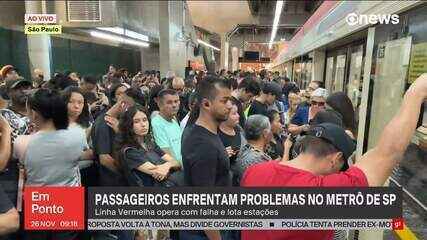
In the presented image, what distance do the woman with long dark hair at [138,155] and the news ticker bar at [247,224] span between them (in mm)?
469

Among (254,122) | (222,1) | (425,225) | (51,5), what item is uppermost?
(222,1)

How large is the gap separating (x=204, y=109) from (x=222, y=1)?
2689 millimetres

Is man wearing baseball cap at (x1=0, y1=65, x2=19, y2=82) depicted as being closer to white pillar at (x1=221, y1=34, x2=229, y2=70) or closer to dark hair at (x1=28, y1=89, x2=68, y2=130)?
dark hair at (x1=28, y1=89, x2=68, y2=130)

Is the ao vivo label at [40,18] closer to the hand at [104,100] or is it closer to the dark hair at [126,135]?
the dark hair at [126,135]

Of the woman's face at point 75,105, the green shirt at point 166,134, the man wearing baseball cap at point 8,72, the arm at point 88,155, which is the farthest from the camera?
the man wearing baseball cap at point 8,72

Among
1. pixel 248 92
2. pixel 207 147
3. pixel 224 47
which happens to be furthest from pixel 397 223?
pixel 224 47

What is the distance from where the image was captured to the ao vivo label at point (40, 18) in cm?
149

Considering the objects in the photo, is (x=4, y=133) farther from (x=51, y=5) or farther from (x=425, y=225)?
(x=425, y=225)

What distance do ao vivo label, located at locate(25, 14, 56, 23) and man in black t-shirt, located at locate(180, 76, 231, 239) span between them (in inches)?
27.0

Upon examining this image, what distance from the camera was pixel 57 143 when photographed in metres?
1.38

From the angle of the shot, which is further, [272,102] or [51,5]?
[272,102]

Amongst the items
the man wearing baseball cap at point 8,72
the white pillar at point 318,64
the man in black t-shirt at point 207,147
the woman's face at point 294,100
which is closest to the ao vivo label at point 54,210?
the man in black t-shirt at point 207,147

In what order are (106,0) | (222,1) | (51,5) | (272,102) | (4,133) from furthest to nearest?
(222,1), (272,102), (106,0), (51,5), (4,133)

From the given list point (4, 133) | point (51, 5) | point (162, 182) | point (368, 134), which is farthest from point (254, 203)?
point (51, 5)
